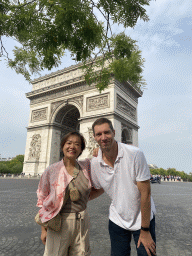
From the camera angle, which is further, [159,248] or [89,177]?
[159,248]

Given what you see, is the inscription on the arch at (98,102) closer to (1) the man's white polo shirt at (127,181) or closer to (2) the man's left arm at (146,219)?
(1) the man's white polo shirt at (127,181)

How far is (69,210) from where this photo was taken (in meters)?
1.39

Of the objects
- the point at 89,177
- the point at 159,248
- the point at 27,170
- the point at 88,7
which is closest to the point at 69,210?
the point at 89,177

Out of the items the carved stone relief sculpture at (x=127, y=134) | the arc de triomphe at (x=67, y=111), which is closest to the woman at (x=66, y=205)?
the arc de triomphe at (x=67, y=111)

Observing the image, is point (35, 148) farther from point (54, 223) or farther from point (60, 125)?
point (54, 223)

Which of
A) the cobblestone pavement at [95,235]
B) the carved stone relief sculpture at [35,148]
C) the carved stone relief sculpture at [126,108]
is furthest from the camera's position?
the carved stone relief sculpture at [35,148]

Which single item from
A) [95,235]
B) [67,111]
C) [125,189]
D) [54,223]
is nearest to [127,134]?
[67,111]

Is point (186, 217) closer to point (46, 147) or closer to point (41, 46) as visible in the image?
point (41, 46)

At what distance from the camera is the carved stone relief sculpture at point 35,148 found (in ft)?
68.2

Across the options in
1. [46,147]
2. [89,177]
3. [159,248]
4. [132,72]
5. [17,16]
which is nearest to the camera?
[89,177]

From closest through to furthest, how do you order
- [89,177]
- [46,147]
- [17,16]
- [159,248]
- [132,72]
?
[89,177] < [159,248] < [17,16] < [132,72] < [46,147]

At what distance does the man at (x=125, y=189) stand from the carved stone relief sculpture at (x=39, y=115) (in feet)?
69.9

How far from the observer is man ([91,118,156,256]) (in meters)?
1.26

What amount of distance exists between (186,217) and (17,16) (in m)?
5.39
